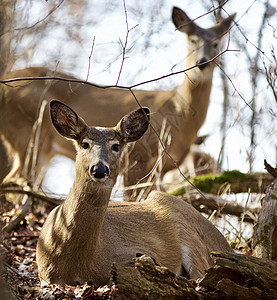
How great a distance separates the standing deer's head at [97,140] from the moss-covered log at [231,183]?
3.08 meters

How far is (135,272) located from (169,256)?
6.65 feet

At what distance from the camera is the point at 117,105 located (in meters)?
10.8

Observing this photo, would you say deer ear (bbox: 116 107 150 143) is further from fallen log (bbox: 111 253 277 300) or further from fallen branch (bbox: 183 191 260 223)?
fallen branch (bbox: 183 191 260 223)

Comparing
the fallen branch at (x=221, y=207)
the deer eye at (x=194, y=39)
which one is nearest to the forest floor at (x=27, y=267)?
the fallen branch at (x=221, y=207)

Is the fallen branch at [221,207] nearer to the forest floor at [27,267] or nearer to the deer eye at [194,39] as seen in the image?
the forest floor at [27,267]

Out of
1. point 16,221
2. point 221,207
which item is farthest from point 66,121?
point 221,207

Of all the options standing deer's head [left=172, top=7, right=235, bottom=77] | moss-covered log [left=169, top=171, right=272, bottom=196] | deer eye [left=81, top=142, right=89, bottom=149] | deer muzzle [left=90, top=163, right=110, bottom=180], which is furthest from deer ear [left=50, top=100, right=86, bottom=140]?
standing deer's head [left=172, top=7, right=235, bottom=77]

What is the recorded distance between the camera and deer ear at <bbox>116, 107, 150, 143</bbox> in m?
6.06

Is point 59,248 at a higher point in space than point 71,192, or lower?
lower

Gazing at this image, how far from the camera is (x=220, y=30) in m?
10.8

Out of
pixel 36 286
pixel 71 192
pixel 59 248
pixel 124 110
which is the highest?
pixel 124 110

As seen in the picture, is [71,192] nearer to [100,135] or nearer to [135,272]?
[100,135]

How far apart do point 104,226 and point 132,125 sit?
106cm

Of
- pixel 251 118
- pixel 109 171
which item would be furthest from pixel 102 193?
pixel 251 118
